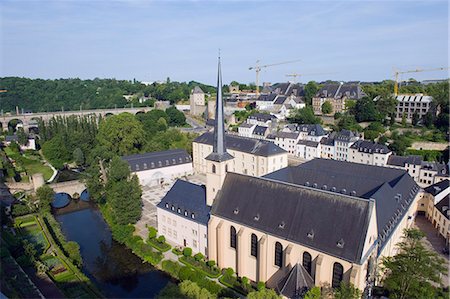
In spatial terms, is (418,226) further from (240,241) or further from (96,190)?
(96,190)

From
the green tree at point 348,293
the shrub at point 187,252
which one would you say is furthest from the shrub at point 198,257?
Result: the green tree at point 348,293

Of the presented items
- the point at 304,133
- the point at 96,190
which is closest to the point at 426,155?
the point at 304,133

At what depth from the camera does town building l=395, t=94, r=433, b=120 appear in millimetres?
78506

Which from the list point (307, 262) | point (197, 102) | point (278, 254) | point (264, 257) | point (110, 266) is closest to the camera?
point (307, 262)

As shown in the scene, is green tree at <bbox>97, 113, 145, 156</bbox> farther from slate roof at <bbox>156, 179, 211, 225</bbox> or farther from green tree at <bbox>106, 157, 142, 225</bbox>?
slate roof at <bbox>156, 179, 211, 225</bbox>

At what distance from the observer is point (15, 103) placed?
13325 centimetres

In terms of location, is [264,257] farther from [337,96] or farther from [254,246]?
[337,96]

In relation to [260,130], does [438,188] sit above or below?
below

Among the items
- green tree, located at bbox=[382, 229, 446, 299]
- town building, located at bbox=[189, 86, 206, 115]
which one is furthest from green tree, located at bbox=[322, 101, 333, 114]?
green tree, located at bbox=[382, 229, 446, 299]

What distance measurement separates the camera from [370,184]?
120 ft

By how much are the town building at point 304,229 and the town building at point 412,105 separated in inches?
2007

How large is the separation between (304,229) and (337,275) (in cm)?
412

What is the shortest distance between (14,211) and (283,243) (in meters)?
37.0

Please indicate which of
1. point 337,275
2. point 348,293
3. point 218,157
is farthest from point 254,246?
point 348,293
